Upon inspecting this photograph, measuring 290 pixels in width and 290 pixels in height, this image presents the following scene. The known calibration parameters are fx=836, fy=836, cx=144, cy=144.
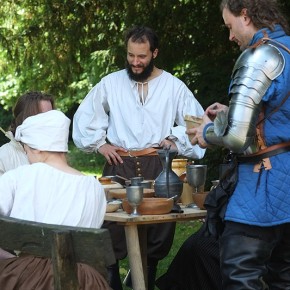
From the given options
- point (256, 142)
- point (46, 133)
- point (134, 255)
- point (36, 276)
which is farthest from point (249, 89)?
point (134, 255)

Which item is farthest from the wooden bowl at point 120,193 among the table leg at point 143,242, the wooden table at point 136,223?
the table leg at point 143,242

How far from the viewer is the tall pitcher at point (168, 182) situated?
457 centimetres

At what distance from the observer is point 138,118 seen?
5.59 metres

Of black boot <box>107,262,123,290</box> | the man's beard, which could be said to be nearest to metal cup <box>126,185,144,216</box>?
black boot <box>107,262,123,290</box>

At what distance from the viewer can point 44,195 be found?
3.69 m

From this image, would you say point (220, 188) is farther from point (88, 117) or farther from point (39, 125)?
point (88, 117)

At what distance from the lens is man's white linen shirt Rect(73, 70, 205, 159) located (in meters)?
5.55

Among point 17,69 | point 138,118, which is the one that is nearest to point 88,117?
point 138,118

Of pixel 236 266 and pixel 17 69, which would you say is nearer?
pixel 236 266

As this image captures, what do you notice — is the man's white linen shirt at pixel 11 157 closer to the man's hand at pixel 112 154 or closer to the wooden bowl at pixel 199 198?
the man's hand at pixel 112 154

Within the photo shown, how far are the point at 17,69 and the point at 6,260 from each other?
7.63 m

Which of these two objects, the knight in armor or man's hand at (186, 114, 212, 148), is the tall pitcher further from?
the knight in armor

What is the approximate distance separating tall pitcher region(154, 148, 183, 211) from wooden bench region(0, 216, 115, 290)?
43.4 inches

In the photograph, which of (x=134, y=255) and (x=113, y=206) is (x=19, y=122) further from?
(x=134, y=255)
